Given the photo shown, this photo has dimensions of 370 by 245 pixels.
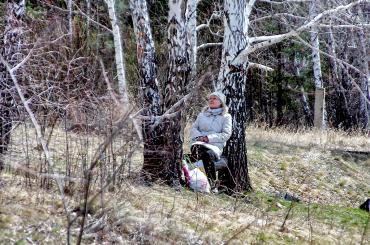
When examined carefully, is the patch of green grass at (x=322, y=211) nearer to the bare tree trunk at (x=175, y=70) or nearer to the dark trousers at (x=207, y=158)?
the dark trousers at (x=207, y=158)

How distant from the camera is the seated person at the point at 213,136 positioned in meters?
7.23

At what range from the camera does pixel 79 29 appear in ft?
47.8

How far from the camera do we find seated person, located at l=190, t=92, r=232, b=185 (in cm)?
723

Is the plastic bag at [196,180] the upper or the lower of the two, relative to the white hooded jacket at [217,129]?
lower

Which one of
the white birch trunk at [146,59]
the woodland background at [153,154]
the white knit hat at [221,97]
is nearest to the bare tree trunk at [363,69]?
the woodland background at [153,154]

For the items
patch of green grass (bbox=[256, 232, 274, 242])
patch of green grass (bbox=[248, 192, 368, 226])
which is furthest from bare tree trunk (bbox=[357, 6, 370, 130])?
patch of green grass (bbox=[256, 232, 274, 242])

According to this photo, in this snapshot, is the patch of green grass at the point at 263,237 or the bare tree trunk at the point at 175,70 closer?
the patch of green grass at the point at 263,237

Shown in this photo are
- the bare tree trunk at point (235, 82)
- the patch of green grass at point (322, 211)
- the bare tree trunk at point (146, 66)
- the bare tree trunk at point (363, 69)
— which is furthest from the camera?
the bare tree trunk at point (363, 69)

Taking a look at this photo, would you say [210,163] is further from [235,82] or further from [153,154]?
[235,82]

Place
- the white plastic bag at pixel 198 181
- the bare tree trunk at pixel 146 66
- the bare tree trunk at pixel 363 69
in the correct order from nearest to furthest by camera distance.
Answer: the white plastic bag at pixel 198 181
the bare tree trunk at pixel 146 66
the bare tree trunk at pixel 363 69

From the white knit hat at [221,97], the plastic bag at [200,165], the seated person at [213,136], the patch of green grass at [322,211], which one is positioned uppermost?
the white knit hat at [221,97]

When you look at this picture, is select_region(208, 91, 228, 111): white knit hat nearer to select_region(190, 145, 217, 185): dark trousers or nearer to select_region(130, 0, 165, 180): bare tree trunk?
select_region(190, 145, 217, 185): dark trousers

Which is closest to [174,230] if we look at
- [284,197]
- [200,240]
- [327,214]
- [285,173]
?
[200,240]

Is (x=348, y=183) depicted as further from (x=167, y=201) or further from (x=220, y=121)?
(x=167, y=201)
